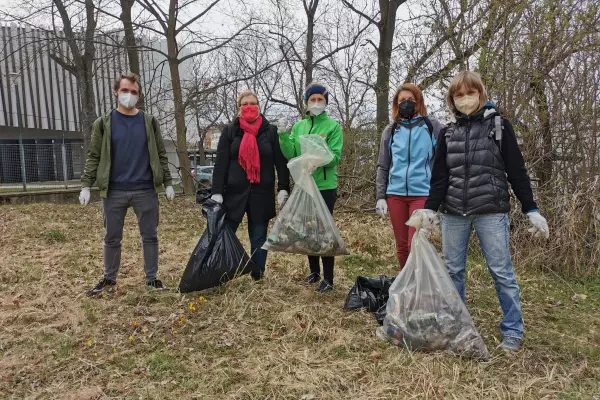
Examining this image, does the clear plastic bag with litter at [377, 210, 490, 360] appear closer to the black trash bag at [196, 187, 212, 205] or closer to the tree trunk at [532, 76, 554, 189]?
the black trash bag at [196, 187, 212, 205]

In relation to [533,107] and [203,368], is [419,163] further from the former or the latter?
[533,107]

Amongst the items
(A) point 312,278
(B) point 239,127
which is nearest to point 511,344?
(A) point 312,278

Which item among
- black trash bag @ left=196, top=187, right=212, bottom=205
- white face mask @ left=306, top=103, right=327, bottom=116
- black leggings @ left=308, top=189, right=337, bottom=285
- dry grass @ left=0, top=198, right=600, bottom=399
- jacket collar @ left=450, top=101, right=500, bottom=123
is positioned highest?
white face mask @ left=306, top=103, right=327, bottom=116

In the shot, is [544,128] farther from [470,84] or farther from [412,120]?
[470,84]

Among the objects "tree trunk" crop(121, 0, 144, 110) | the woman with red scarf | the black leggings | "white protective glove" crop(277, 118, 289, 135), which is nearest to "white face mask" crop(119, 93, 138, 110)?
the woman with red scarf

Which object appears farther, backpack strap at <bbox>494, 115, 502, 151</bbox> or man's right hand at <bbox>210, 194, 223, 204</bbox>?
man's right hand at <bbox>210, 194, 223, 204</bbox>

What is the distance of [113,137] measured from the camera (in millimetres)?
3434

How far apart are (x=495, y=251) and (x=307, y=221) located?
1.30 metres

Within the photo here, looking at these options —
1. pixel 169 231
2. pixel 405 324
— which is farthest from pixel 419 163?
pixel 169 231

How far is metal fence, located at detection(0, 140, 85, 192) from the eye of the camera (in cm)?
1330

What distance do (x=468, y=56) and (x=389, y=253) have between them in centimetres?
244

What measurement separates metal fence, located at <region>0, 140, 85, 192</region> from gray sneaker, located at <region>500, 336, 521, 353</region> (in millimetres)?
13331

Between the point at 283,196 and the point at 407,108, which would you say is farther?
the point at 283,196

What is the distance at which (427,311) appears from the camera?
8.19 ft
